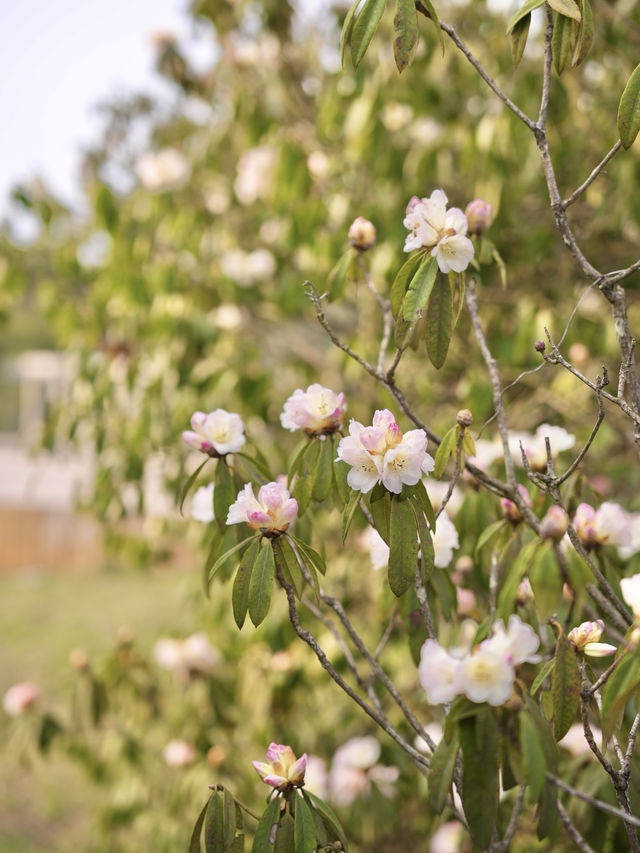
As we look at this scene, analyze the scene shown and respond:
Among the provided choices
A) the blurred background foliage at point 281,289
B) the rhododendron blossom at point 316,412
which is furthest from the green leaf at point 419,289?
the blurred background foliage at point 281,289

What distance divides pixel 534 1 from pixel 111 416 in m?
1.52

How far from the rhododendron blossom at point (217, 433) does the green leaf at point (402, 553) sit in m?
0.23

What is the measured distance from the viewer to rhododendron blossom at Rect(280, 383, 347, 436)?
0.76 m

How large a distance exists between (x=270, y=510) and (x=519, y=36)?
54 centimetres

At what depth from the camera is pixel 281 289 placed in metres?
1.76

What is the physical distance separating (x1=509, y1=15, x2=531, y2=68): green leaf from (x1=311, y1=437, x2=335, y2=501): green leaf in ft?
1.42

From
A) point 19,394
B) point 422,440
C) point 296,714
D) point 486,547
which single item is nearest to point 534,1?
point 422,440

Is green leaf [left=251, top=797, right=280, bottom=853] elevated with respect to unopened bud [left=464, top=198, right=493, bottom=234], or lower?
lower

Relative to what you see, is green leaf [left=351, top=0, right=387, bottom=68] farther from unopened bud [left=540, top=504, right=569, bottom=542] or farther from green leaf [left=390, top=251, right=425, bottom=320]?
unopened bud [left=540, top=504, right=569, bottom=542]

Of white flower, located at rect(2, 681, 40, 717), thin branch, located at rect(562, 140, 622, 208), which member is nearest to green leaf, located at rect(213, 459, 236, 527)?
thin branch, located at rect(562, 140, 622, 208)

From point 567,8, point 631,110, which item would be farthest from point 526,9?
point 631,110

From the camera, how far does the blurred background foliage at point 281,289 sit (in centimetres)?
154

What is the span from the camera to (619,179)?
58.5 inches

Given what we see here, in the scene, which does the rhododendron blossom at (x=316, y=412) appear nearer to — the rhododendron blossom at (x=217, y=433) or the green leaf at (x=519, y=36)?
the rhododendron blossom at (x=217, y=433)
